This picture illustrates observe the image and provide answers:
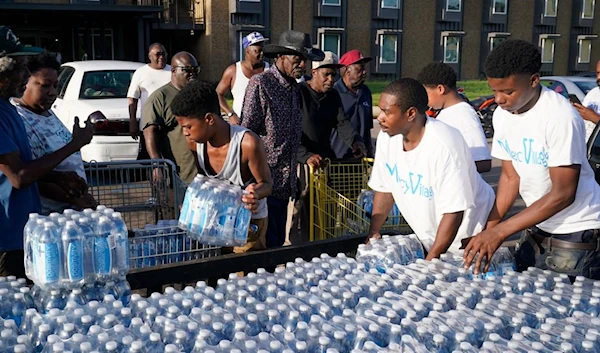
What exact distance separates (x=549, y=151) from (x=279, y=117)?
8.11 ft

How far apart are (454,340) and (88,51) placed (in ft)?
84.8

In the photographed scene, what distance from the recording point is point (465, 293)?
2881mm

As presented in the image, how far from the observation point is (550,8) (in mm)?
35531

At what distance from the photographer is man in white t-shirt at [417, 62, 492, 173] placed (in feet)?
15.9

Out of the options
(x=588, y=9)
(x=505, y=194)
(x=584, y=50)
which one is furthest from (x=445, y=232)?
(x=588, y=9)

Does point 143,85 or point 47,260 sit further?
point 143,85

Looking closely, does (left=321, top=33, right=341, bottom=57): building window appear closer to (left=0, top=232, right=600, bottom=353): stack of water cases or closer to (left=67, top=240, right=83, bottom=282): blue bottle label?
(left=0, top=232, right=600, bottom=353): stack of water cases

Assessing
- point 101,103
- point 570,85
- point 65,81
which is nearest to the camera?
point 101,103

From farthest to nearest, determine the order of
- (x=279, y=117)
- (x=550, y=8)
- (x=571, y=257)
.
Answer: (x=550, y=8) < (x=279, y=117) < (x=571, y=257)

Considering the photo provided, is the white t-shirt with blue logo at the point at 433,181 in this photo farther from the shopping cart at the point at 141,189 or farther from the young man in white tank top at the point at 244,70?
the young man in white tank top at the point at 244,70

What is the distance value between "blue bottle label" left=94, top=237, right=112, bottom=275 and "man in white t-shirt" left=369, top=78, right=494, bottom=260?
1575mm

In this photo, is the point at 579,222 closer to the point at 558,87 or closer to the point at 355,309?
the point at 355,309

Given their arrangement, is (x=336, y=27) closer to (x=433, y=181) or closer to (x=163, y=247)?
(x=163, y=247)

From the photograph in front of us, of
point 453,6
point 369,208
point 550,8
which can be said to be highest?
point 550,8
